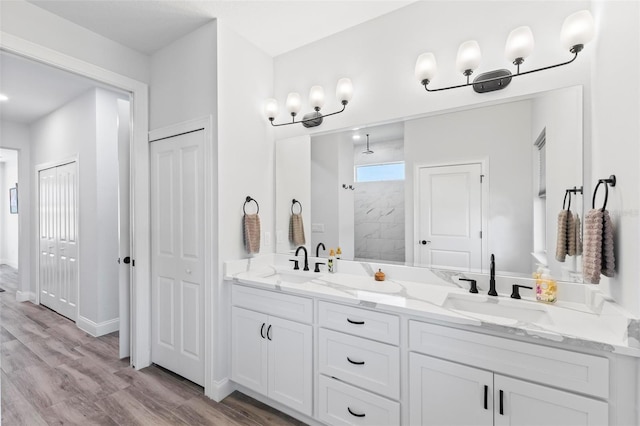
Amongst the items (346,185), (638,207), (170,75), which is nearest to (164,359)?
(346,185)

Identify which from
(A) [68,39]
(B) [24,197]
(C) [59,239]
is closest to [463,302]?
(A) [68,39]

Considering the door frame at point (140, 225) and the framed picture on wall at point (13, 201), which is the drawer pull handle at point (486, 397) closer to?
the door frame at point (140, 225)

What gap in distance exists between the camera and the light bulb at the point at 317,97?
2305 millimetres

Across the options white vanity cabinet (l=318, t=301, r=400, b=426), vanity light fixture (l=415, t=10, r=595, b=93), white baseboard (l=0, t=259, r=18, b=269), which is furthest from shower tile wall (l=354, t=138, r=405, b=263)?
white baseboard (l=0, t=259, r=18, b=269)

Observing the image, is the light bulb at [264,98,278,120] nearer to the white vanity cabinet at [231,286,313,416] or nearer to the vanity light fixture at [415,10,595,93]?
the vanity light fixture at [415,10,595,93]

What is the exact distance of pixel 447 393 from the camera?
139cm

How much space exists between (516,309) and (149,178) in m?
2.87

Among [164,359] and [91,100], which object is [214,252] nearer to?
[164,359]

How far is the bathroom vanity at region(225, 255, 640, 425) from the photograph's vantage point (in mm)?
1141

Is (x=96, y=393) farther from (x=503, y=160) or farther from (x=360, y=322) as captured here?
(x=503, y=160)

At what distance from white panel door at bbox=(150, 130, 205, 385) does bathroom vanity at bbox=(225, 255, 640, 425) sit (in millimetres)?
358

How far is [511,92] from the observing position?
1.70 m

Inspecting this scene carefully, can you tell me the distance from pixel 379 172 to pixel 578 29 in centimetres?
125

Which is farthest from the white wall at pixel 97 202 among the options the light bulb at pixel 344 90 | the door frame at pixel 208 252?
the light bulb at pixel 344 90
